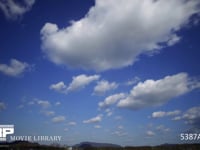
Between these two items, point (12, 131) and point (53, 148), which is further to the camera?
point (53, 148)

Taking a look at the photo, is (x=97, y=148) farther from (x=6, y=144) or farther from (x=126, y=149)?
(x=6, y=144)

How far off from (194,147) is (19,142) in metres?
56.7

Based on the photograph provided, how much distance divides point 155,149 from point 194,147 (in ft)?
41.6

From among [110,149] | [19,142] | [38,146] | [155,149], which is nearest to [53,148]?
[38,146]

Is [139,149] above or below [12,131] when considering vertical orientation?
below

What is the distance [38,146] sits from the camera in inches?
3376

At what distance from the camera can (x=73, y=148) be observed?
83.4 metres

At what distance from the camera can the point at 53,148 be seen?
8862 cm

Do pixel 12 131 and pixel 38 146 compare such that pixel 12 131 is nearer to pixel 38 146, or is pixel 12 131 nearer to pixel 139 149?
pixel 38 146

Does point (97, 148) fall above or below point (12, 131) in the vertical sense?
below

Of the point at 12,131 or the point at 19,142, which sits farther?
the point at 19,142

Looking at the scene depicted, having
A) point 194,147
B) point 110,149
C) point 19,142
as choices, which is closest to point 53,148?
point 19,142

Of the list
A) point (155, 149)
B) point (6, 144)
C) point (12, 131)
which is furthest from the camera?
point (155, 149)

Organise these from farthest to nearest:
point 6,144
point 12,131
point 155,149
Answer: point 155,149 < point 6,144 < point 12,131
